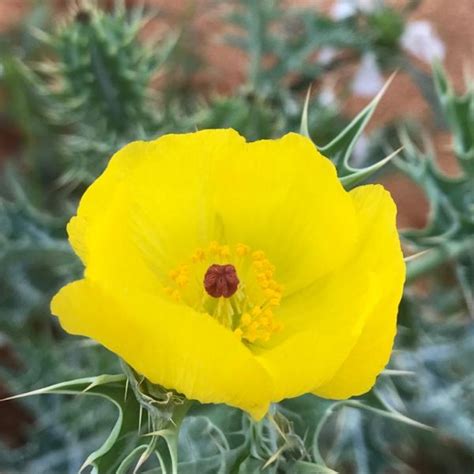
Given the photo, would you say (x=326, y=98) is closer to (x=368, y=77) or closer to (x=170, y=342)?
(x=368, y=77)

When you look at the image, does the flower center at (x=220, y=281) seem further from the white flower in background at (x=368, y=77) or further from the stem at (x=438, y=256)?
the white flower in background at (x=368, y=77)

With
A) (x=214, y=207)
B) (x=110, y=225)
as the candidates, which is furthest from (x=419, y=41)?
(x=110, y=225)

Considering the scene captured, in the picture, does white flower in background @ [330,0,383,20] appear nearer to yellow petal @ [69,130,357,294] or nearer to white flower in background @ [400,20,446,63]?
white flower in background @ [400,20,446,63]

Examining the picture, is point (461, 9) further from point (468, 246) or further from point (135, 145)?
point (135, 145)

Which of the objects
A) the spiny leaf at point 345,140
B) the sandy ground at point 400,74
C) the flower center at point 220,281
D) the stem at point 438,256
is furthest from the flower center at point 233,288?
the sandy ground at point 400,74

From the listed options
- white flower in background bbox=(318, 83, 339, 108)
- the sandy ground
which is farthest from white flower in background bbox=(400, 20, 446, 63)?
the sandy ground

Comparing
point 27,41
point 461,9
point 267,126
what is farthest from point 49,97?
point 461,9
